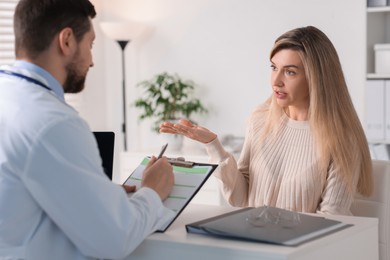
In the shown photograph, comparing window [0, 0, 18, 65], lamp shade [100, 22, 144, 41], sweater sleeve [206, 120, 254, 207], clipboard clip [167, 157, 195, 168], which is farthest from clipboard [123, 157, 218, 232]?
lamp shade [100, 22, 144, 41]

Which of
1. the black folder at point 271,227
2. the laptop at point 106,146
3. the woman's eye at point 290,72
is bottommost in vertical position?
the black folder at point 271,227

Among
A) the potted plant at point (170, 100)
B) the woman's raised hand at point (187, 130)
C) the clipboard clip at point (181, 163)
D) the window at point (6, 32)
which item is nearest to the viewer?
the clipboard clip at point (181, 163)

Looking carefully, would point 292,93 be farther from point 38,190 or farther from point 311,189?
point 38,190

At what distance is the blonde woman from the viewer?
2.60 m

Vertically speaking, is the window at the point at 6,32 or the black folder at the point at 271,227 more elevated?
the window at the point at 6,32

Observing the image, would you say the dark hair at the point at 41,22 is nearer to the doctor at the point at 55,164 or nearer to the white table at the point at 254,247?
the doctor at the point at 55,164

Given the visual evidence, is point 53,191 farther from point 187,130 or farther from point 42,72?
point 187,130

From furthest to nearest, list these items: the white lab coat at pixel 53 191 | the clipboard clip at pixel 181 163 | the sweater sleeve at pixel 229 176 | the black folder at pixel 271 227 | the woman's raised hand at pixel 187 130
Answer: the sweater sleeve at pixel 229 176, the woman's raised hand at pixel 187 130, the clipboard clip at pixel 181 163, the black folder at pixel 271 227, the white lab coat at pixel 53 191

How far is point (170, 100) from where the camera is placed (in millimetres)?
5242

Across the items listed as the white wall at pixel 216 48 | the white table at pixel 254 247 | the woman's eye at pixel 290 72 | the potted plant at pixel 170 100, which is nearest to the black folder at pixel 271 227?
the white table at pixel 254 247

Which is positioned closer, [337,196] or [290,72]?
[337,196]

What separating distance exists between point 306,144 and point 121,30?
2658 mm

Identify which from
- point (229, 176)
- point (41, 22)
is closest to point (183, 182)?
point (41, 22)

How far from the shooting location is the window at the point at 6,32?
479 centimetres
